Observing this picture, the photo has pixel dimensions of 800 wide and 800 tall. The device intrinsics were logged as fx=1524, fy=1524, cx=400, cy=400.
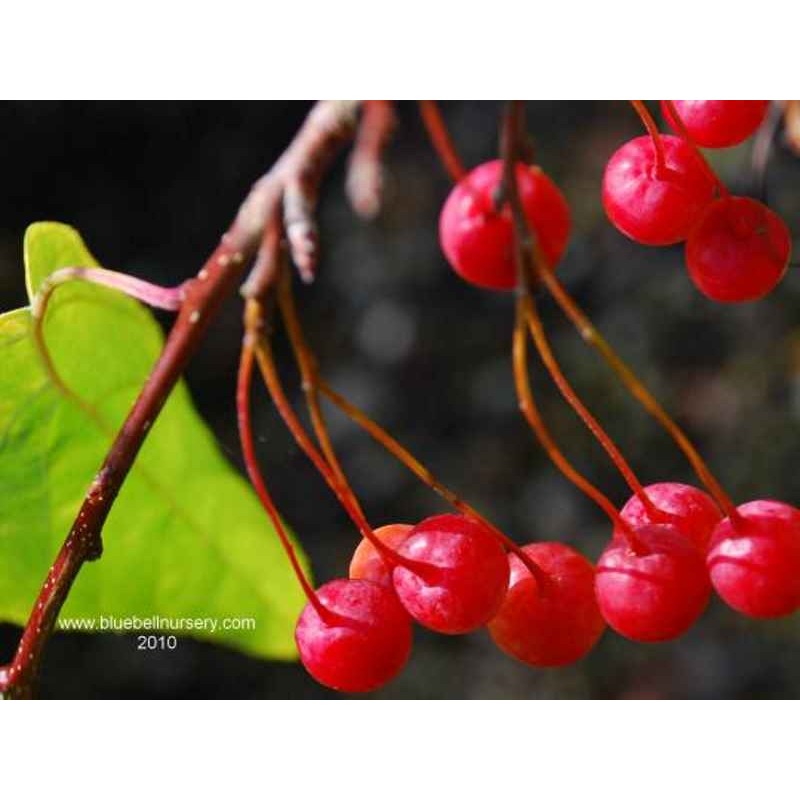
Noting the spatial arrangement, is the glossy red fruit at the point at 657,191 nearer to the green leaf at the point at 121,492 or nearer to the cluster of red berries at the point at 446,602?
the cluster of red berries at the point at 446,602

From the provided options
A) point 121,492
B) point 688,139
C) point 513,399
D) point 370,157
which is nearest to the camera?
point 370,157

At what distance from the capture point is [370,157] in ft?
1.93

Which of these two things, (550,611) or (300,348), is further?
(550,611)

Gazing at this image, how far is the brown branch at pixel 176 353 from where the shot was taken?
62 centimetres

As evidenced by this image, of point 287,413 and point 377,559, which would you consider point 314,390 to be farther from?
point 377,559

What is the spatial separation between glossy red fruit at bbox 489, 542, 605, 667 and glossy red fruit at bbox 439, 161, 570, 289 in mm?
133

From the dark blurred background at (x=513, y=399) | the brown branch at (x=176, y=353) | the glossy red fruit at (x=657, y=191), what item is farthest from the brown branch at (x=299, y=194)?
the dark blurred background at (x=513, y=399)

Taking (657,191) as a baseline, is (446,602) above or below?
below

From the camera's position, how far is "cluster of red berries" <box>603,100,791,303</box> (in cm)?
70

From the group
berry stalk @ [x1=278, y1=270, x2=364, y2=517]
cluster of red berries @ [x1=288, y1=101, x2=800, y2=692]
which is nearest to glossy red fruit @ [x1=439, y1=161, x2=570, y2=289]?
cluster of red berries @ [x1=288, y1=101, x2=800, y2=692]

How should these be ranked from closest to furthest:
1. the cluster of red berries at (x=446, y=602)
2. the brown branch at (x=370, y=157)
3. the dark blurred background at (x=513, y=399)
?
the brown branch at (x=370, y=157) → the cluster of red berries at (x=446, y=602) → the dark blurred background at (x=513, y=399)

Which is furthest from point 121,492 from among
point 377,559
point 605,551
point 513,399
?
point 513,399

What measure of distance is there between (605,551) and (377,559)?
4.5 inches

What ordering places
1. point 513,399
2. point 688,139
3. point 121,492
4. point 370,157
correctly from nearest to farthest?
point 370,157 → point 688,139 → point 121,492 → point 513,399
